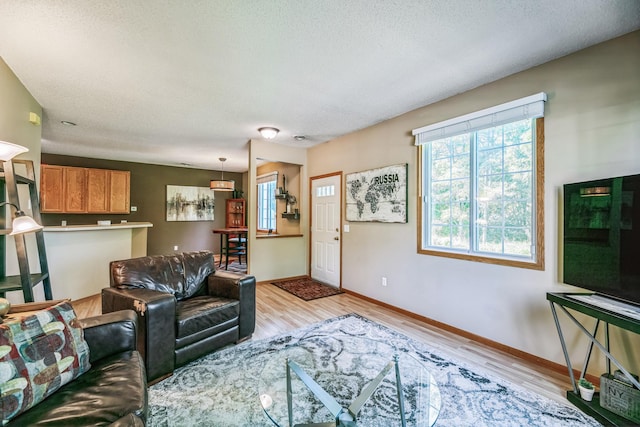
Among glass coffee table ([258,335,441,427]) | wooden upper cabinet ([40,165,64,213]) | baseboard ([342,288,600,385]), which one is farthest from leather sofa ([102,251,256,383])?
wooden upper cabinet ([40,165,64,213])

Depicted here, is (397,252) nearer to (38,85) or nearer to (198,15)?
(198,15)

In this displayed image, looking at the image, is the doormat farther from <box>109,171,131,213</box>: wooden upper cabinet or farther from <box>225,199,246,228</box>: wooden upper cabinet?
<box>109,171,131,213</box>: wooden upper cabinet

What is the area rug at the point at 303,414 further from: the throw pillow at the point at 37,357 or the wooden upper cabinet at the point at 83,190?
the wooden upper cabinet at the point at 83,190

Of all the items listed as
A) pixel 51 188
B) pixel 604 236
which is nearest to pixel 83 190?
pixel 51 188

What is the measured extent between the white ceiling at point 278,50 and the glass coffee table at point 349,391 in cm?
232

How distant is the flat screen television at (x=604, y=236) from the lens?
5.35 feet

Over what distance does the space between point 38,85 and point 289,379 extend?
3794 millimetres

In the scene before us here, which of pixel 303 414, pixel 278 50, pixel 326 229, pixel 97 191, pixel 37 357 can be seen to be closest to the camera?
pixel 37 357

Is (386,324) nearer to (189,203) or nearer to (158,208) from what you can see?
(189,203)

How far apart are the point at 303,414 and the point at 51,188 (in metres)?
7.21

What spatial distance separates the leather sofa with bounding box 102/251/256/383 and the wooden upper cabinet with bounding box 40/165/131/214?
4861 millimetres

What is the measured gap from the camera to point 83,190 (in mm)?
5953

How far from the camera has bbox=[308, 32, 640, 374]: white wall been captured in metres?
1.98

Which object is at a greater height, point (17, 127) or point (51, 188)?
point (17, 127)
